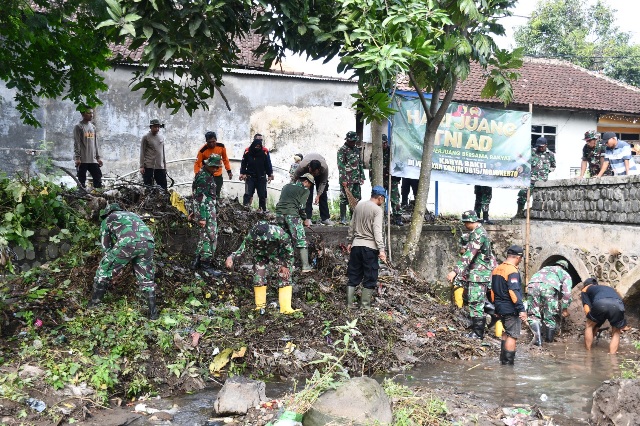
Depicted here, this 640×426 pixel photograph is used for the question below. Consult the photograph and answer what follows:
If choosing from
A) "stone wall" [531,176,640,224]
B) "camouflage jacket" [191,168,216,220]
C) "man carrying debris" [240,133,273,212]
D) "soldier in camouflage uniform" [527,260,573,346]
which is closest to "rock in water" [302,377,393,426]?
"camouflage jacket" [191,168,216,220]

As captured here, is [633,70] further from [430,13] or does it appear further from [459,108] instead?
[430,13]

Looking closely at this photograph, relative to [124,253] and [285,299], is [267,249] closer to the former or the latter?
[285,299]

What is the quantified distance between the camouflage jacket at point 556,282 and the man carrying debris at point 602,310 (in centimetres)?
51

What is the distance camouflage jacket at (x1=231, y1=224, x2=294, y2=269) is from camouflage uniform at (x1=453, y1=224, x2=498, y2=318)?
278cm

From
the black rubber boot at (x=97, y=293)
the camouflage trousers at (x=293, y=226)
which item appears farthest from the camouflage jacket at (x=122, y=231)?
the camouflage trousers at (x=293, y=226)

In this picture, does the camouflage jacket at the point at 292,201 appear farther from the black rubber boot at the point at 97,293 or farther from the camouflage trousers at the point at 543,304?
the camouflage trousers at the point at 543,304

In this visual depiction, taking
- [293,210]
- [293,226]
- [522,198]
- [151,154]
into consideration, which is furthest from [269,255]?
[522,198]

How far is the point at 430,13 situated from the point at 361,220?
299 centimetres

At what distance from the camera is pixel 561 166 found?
64.2 feet

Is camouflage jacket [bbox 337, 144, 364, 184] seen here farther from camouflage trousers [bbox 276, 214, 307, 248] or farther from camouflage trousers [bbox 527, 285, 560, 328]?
camouflage trousers [bbox 527, 285, 560, 328]

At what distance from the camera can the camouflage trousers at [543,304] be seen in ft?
33.6

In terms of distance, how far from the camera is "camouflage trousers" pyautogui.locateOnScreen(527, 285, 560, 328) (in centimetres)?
1023

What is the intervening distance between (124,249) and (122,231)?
0.24 meters

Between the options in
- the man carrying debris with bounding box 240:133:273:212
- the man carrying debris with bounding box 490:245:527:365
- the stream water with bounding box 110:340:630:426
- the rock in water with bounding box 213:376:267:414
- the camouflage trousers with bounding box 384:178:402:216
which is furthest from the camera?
the camouflage trousers with bounding box 384:178:402:216
